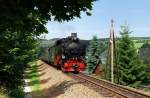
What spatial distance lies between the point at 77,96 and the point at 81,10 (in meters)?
10.2

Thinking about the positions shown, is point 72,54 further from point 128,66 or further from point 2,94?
point 2,94

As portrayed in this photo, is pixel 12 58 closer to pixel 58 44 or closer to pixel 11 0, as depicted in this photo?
pixel 58 44

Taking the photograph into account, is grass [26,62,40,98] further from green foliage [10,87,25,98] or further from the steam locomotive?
the steam locomotive

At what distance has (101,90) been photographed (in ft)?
87.7

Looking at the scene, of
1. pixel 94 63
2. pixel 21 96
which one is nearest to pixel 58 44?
pixel 21 96

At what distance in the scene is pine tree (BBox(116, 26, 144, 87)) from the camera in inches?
1914

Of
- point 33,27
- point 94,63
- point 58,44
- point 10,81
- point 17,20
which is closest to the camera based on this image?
point 17,20

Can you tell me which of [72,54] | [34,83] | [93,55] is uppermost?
[72,54]

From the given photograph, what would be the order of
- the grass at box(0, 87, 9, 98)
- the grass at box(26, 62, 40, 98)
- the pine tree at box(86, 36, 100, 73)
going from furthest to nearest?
1. the pine tree at box(86, 36, 100, 73)
2. the grass at box(26, 62, 40, 98)
3. the grass at box(0, 87, 9, 98)

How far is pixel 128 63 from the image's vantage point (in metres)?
50.2

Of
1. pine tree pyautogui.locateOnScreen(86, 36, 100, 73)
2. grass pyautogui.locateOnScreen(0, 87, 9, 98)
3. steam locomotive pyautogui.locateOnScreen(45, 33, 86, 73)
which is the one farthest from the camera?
pine tree pyautogui.locateOnScreen(86, 36, 100, 73)

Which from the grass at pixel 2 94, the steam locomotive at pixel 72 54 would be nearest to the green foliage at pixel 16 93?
the grass at pixel 2 94

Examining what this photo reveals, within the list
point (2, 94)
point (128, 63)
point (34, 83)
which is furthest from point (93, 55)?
point (2, 94)

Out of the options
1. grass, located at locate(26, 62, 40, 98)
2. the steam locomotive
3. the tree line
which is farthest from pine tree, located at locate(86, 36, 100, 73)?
the steam locomotive
